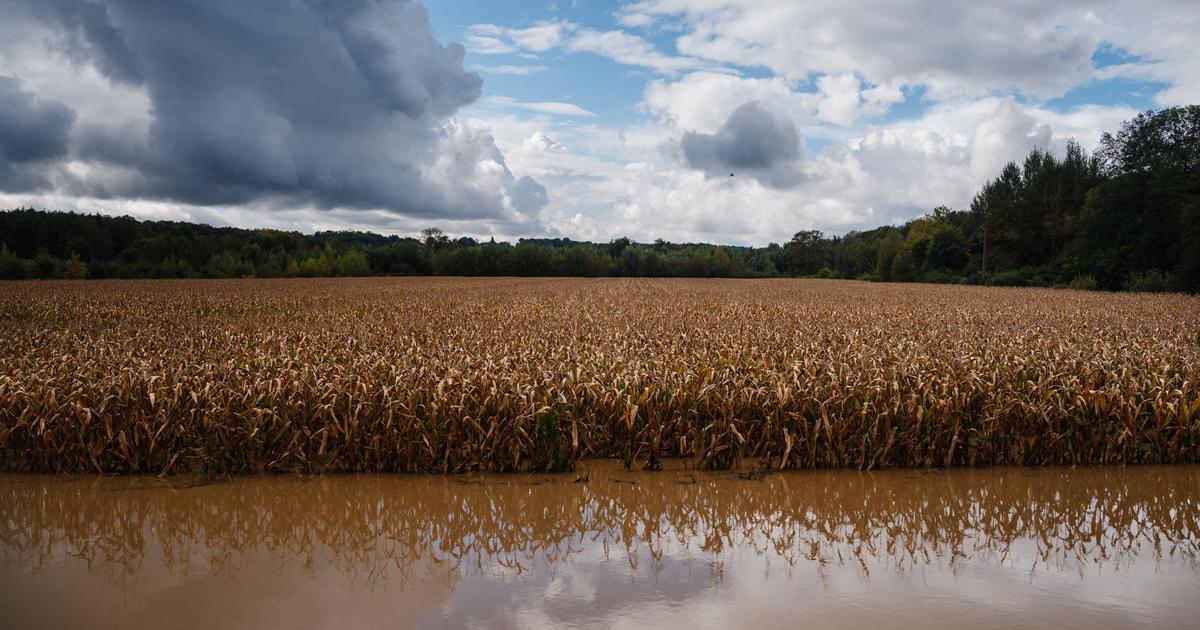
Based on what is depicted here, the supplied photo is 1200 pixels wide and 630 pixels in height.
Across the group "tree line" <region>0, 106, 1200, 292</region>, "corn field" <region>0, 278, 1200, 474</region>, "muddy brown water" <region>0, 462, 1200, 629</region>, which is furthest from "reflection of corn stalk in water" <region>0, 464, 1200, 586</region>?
"tree line" <region>0, 106, 1200, 292</region>

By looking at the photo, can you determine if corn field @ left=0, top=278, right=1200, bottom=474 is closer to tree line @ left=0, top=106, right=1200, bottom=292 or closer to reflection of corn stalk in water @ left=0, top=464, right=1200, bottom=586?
reflection of corn stalk in water @ left=0, top=464, right=1200, bottom=586

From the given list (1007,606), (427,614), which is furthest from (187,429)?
(1007,606)

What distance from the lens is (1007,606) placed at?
4.85 m

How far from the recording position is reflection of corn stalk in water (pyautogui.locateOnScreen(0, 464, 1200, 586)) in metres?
5.70

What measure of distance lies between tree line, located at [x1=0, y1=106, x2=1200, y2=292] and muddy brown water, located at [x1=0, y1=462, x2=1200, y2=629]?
173 ft

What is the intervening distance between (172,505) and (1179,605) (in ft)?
28.8

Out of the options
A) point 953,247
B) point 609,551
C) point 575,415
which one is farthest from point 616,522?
point 953,247

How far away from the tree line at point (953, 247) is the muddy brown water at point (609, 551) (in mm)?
52809

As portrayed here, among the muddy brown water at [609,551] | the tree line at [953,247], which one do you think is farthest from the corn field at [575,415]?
the tree line at [953,247]

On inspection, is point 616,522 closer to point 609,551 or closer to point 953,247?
point 609,551

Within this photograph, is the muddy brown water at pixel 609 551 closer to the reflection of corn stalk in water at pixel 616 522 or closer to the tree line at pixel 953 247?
the reflection of corn stalk in water at pixel 616 522

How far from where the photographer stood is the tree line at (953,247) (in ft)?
169

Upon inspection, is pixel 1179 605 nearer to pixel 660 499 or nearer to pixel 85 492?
pixel 660 499

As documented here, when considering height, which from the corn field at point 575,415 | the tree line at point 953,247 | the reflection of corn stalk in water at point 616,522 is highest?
the tree line at point 953,247
